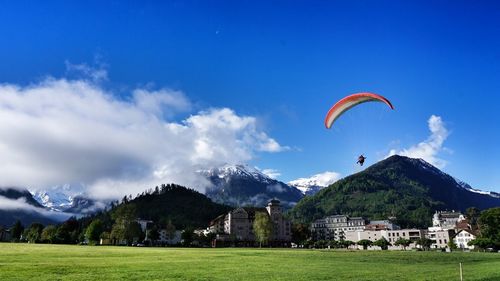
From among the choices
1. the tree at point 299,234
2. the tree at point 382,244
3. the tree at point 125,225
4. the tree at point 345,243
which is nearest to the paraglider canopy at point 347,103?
the tree at point 125,225

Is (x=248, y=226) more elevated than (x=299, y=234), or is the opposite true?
(x=248, y=226)

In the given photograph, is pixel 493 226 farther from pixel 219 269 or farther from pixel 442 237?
pixel 219 269

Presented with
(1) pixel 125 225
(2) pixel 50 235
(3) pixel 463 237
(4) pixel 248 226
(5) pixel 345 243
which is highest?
(1) pixel 125 225

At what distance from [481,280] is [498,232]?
97.6 metres

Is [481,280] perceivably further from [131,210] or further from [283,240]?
[283,240]

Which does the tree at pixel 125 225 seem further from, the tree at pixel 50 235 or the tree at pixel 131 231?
the tree at pixel 50 235

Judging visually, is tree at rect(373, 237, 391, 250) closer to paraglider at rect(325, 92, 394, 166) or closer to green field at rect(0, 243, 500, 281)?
green field at rect(0, 243, 500, 281)

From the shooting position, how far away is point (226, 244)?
164500 mm

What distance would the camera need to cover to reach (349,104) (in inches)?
1271

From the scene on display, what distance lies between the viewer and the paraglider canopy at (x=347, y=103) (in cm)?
2938

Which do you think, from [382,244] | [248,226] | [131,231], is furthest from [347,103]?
[248,226]

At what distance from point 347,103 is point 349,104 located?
16.1 inches

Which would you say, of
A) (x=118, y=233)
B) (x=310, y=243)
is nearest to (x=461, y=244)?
(x=310, y=243)

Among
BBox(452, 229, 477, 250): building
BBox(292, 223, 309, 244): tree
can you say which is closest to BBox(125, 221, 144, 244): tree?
BBox(292, 223, 309, 244): tree
